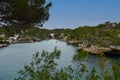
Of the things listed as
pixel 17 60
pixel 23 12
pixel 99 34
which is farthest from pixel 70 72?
pixel 99 34

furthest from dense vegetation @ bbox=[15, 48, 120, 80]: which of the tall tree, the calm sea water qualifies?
the calm sea water

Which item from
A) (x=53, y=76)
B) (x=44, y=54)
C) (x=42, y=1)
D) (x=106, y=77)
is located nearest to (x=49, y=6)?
(x=42, y=1)

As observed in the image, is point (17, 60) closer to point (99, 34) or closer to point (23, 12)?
point (23, 12)

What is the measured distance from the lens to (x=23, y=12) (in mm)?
16484

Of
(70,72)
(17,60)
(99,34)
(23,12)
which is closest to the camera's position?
(70,72)

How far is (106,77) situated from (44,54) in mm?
5021

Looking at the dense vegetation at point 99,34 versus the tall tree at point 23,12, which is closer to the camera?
the tall tree at point 23,12

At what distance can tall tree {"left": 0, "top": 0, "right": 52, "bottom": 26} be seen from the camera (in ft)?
52.9

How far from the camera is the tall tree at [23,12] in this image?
52.9 ft

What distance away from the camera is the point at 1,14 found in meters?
16.3

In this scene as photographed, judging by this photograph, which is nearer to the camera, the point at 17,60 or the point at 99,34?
the point at 17,60

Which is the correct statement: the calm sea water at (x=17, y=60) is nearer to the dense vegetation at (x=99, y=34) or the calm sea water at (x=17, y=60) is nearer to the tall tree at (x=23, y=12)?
the dense vegetation at (x=99, y=34)

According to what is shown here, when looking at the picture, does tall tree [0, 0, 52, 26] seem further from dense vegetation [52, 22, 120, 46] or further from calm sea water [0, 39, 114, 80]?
dense vegetation [52, 22, 120, 46]

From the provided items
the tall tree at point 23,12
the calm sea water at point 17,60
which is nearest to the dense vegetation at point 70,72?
the tall tree at point 23,12
